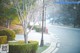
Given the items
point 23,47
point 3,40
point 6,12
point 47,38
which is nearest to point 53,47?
point 47,38

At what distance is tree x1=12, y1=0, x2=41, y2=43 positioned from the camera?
4711mm

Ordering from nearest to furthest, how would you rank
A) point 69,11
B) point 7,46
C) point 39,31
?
1. point 7,46
2. point 39,31
3. point 69,11

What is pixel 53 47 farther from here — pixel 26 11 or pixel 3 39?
pixel 3 39

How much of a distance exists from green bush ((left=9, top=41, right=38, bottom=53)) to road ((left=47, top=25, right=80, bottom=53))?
631mm

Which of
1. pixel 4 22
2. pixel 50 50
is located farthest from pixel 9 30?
pixel 50 50

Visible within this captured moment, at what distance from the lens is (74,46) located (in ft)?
17.7

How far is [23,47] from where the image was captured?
4695mm

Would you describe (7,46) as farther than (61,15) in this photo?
No

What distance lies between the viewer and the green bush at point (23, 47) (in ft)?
15.2

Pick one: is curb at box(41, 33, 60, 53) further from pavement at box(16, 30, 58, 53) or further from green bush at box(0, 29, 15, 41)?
green bush at box(0, 29, 15, 41)

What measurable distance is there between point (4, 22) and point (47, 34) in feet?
3.81

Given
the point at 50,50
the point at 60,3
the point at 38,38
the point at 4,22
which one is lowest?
the point at 50,50

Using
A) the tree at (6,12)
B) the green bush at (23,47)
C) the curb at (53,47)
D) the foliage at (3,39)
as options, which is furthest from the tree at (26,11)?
the curb at (53,47)

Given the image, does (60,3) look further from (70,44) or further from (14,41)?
(14,41)
